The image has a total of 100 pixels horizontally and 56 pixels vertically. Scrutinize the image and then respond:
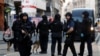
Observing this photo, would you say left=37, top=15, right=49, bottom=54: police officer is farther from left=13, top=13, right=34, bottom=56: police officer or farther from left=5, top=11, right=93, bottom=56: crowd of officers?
left=13, top=13, right=34, bottom=56: police officer

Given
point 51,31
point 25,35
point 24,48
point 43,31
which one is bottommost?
point 43,31

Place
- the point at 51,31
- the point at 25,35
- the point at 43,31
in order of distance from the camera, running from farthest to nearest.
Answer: the point at 43,31 < the point at 51,31 < the point at 25,35

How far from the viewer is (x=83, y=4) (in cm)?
16038

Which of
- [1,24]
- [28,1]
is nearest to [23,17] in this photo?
[28,1]

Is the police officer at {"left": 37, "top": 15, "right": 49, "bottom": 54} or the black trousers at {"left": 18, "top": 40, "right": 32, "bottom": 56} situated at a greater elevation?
the black trousers at {"left": 18, "top": 40, "right": 32, "bottom": 56}

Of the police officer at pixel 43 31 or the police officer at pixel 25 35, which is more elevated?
the police officer at pixel 25 35

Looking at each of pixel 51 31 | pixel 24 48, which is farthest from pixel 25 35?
pixel 51 31

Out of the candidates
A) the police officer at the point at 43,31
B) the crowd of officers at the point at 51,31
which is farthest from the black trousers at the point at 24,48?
the police officer at the point at 43,31

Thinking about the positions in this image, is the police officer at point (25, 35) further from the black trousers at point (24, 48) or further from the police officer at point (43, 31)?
the police officer at point (43, 31)

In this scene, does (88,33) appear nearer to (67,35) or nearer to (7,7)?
(67,35)

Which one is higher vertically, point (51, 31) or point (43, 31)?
point (51, 31)

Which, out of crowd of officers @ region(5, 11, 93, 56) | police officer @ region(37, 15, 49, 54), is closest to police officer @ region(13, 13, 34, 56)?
crowd of officers @ region(5, 11, 93, 56)

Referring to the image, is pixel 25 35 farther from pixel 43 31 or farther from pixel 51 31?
pixel 43 31

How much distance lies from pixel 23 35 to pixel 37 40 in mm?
6966
